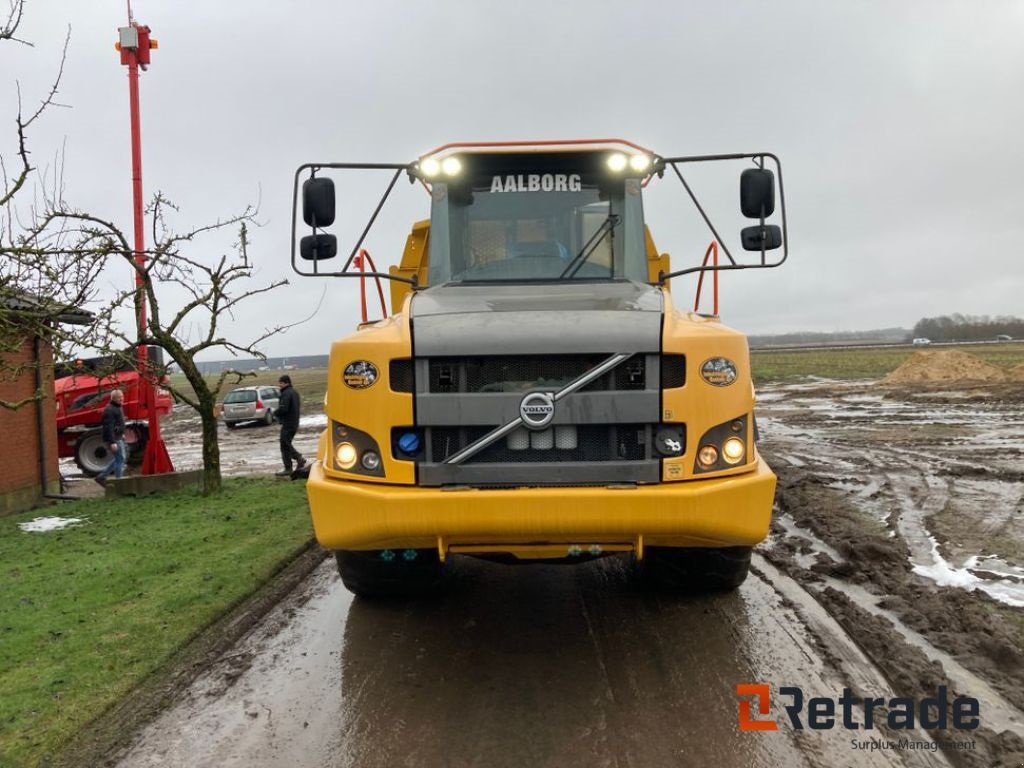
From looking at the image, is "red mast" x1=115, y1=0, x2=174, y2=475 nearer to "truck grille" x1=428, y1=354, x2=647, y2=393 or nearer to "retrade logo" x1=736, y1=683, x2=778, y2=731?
"truck grille" x1=428, y1=354, x2=647, y2=393

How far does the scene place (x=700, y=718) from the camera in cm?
353

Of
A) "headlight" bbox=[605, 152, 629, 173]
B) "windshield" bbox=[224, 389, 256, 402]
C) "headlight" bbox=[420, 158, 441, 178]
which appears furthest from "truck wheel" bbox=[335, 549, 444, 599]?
"windshield" bbox=[224, 389, 256, 402]

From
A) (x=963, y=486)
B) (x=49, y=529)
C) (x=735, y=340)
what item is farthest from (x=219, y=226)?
(x=963, y=486)

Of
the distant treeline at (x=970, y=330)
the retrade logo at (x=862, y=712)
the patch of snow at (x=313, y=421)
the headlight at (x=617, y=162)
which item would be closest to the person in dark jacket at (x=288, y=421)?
the headlight at (x=617, y=162)

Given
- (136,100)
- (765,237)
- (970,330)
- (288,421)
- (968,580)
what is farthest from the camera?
(970,330)

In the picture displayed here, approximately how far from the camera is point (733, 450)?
3.79 meters

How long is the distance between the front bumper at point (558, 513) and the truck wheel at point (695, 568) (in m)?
0.97

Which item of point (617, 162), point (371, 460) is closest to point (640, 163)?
point (617, 162)

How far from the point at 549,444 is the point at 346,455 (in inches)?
41.2

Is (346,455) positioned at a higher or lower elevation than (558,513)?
higher

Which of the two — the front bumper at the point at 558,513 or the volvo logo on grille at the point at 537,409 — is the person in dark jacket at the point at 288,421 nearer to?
the front bumper at the point at 558,513

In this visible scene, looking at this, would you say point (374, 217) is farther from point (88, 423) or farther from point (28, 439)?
point (88, 423)

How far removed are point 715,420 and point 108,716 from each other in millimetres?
3372

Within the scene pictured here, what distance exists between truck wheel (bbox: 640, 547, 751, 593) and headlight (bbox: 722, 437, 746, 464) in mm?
1023
